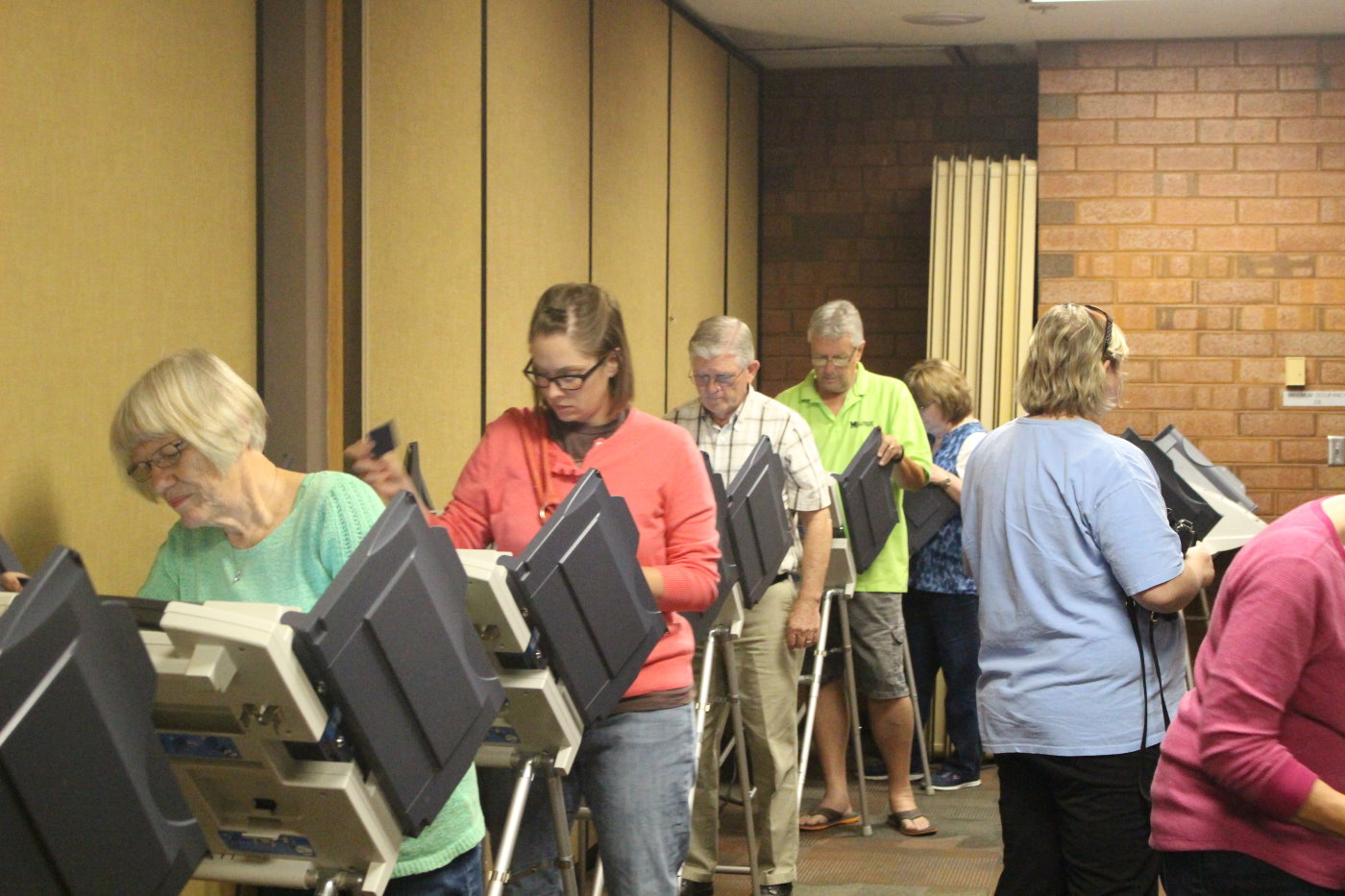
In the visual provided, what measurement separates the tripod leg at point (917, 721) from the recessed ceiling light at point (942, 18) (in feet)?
7.75

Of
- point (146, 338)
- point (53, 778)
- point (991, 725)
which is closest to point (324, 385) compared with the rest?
point (146, 338)

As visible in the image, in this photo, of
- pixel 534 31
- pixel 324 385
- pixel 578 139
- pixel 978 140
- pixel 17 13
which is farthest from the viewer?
pixel 978 140

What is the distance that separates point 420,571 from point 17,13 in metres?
1.06

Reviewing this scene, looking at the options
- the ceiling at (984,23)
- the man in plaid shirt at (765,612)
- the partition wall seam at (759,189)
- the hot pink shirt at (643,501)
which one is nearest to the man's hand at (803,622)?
the man in plaid shirt at (765,612)

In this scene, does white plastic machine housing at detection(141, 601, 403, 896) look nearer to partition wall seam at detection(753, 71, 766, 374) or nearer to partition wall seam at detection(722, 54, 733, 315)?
partition wall seam at detection(722, 54, 733, 315)

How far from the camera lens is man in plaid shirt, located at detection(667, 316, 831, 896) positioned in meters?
3.59

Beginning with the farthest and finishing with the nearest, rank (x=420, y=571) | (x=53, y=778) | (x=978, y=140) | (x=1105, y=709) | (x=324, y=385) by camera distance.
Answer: (x=978, y=140)
(x=324, y=385)
(x=1105, y=709)
(x=420, y=571)
(x=53, y=778)

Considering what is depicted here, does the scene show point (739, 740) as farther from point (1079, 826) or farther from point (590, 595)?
point (590, 595)

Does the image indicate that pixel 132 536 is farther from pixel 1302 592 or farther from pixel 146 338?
pixel 1302 592

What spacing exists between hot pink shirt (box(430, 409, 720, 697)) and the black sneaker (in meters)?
2.87

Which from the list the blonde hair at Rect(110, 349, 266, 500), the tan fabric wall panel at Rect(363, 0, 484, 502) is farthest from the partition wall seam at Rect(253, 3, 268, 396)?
the blonde hair at Rect(110, 349, 266, 500)

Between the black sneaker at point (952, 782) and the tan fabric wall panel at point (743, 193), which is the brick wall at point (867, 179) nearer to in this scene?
the tan fabric wall panel at point (743, 193)

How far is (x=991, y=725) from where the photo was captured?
234 cm

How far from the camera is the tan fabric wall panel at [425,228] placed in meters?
2.99
